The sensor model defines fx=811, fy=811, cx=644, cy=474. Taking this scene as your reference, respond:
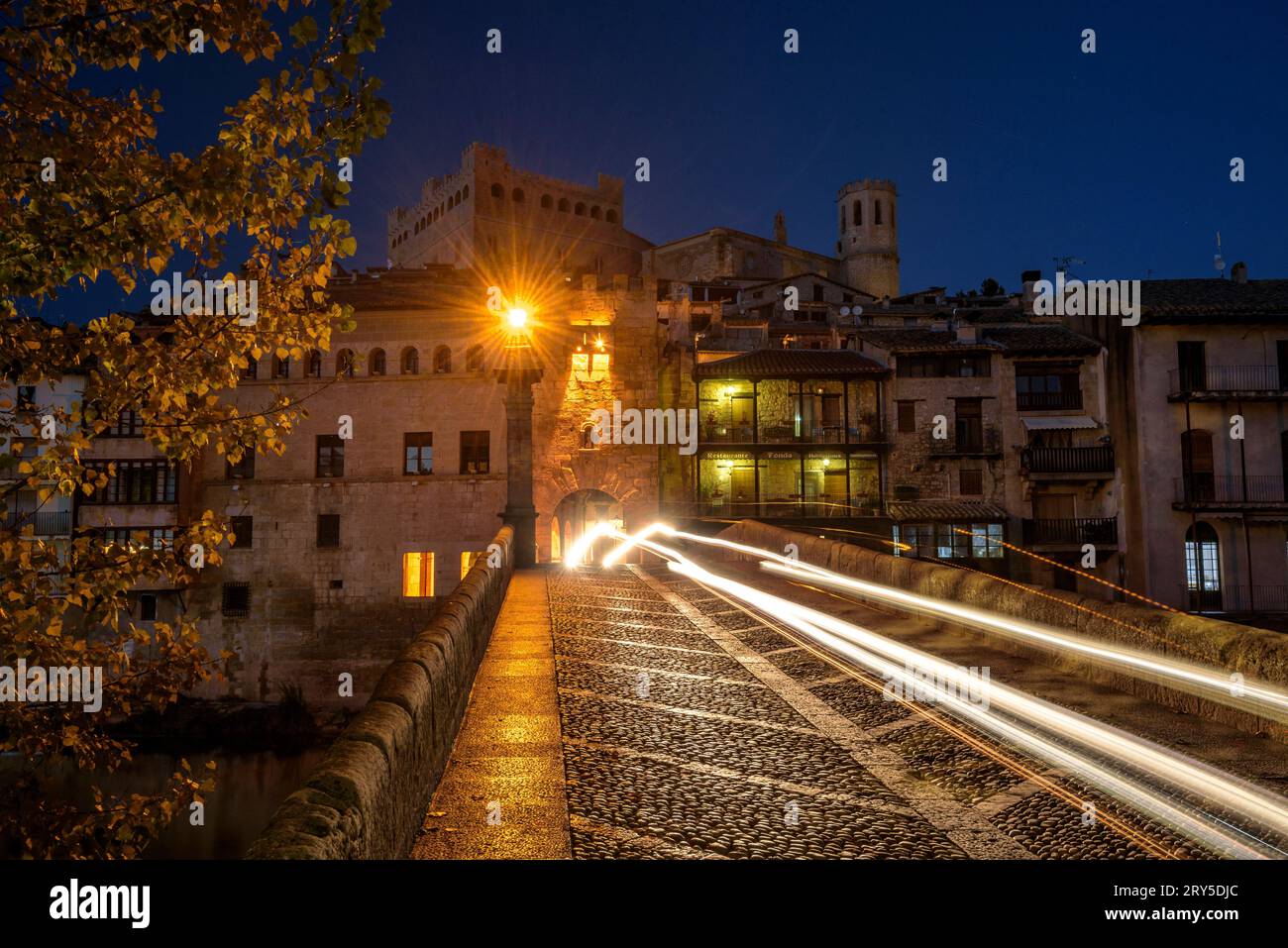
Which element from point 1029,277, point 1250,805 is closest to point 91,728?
point 1250,805

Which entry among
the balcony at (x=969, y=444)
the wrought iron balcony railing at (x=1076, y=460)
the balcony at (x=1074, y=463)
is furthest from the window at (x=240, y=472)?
the wrought iron balcony railing at (x=1076, y=460)

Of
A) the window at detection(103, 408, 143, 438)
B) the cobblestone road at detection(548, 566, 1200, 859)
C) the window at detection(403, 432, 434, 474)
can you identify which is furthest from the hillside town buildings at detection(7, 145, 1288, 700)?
the cobblestone road at detection(548, 566, 1200, 859)

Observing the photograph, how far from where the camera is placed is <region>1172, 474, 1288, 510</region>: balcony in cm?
3238

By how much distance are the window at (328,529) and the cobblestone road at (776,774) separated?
25367 mm

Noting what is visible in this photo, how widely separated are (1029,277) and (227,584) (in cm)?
4401

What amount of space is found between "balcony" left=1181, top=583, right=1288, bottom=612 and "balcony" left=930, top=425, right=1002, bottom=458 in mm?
9544

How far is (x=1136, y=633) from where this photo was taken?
7.11 metres

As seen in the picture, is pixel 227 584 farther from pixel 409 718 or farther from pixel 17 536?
pixel 409 718

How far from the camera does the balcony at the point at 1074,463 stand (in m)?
34.7

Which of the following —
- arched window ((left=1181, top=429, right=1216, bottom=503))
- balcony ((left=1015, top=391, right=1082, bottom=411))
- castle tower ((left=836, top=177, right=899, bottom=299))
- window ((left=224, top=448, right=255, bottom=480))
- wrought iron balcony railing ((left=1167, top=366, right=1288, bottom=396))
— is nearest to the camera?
window ((left=224, top=448, right=255, bottom=480))

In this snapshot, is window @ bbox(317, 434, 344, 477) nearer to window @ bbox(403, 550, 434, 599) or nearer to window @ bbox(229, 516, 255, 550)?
window @ bbox(229, 516, 255, 550)

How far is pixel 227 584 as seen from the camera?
3131cm

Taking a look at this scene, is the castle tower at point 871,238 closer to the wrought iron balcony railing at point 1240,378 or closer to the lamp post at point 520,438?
the wrought iron balcony railing at point 1240,378

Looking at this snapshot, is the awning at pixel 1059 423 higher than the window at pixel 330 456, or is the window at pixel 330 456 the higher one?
the awning at pixel 1059 423
